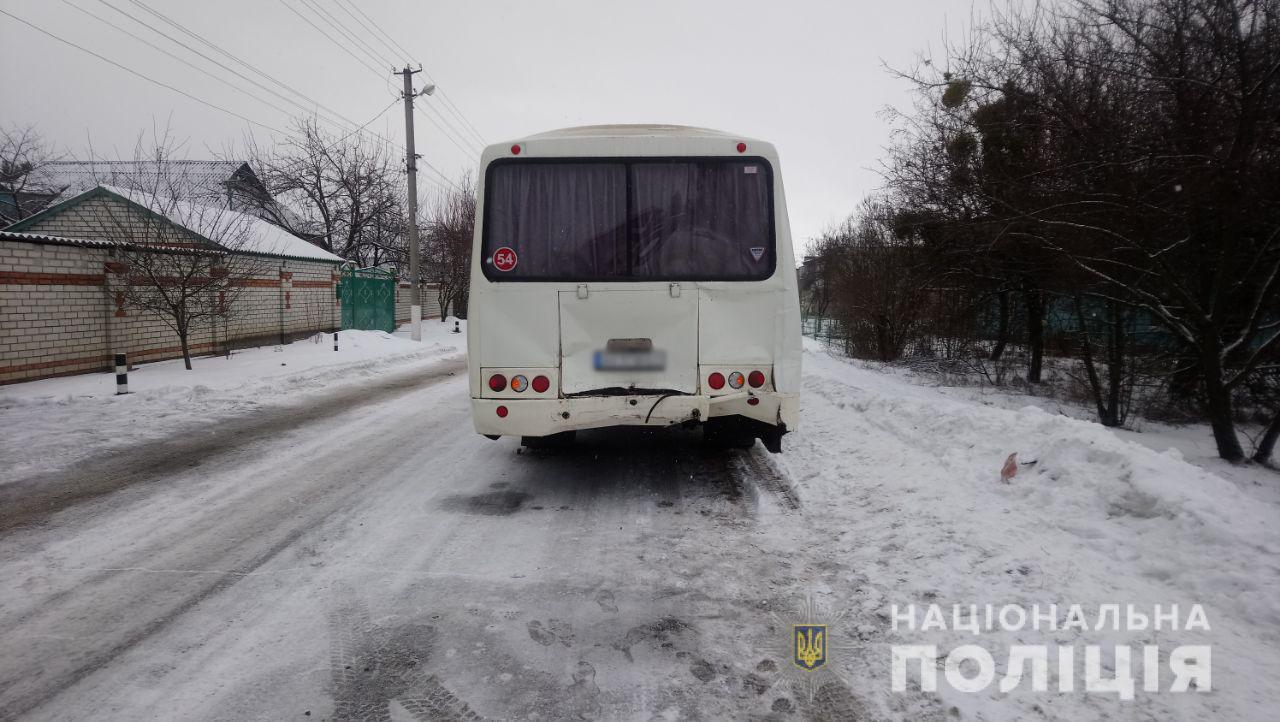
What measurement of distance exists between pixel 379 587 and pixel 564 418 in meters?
1.87

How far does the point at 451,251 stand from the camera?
32500mm

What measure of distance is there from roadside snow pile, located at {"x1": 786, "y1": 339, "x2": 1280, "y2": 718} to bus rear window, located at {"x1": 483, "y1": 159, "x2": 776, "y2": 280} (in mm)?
2301

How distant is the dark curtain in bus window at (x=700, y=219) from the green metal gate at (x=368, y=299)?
21824 mm

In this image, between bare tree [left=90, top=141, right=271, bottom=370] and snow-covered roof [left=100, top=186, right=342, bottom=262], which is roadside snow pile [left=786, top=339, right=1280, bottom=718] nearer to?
bare tree [left=90, top=141, right=271, bottom=370]

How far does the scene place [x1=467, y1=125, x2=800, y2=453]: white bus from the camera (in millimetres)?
5031

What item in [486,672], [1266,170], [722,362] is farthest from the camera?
[1266,170]

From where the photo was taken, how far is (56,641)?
120 inches

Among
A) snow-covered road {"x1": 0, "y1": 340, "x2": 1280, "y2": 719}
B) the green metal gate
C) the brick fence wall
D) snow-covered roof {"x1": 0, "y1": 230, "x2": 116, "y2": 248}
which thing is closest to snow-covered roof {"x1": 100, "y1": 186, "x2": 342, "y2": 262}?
snow-covered roof {"x1": 0, "y1": 230, "x2": 116, "y2": 248}

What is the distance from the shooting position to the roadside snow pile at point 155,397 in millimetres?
7137

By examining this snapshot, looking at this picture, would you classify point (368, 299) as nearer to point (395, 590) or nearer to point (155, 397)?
point (155, 397)

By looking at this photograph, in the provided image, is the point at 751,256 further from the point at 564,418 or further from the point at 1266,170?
the point at 1266,170

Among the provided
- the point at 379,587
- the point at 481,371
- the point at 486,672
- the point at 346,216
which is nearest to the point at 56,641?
the point at 379,587

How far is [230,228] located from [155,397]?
7.87 m

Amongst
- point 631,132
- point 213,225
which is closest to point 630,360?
point 631,132
